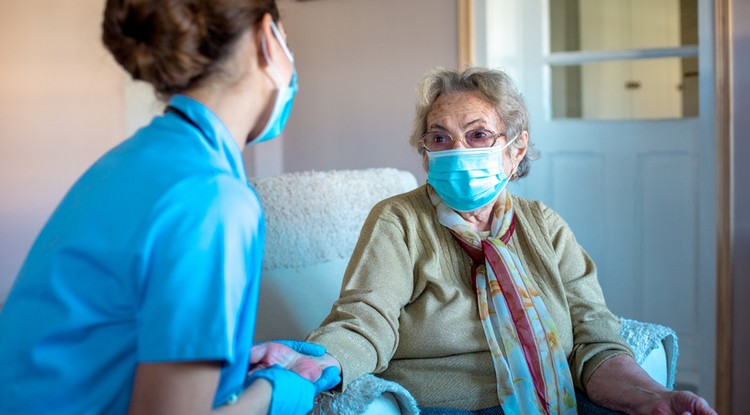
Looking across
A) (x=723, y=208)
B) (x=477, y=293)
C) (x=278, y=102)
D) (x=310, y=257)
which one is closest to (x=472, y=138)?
(x=477, y=293)

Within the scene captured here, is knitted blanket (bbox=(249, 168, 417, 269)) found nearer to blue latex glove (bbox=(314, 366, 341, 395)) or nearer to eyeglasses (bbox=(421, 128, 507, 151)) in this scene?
eyeglasses (bbox=(421, 128, 507, 151))

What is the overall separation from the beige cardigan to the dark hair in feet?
2.24

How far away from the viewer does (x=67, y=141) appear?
320cm

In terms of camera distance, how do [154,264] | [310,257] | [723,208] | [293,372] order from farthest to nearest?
[723,208], [310,257], [293,372], [154,264]

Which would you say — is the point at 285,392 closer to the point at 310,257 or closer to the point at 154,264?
the point at 154,264

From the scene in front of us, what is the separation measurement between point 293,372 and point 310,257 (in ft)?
2.84

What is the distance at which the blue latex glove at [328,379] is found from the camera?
129 cm

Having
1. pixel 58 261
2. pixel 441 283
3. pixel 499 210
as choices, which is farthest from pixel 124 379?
pixel 499 210

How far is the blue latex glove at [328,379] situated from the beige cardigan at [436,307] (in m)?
0.12

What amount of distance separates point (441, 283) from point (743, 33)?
5.37ft

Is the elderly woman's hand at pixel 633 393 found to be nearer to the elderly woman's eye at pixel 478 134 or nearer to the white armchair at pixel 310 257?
the white armchair at pixel 310 257

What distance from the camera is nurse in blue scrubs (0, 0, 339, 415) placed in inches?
31.5

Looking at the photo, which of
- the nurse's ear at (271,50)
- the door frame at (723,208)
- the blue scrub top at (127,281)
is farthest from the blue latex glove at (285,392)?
the door frame at (723,208)

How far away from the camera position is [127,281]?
0.81m
